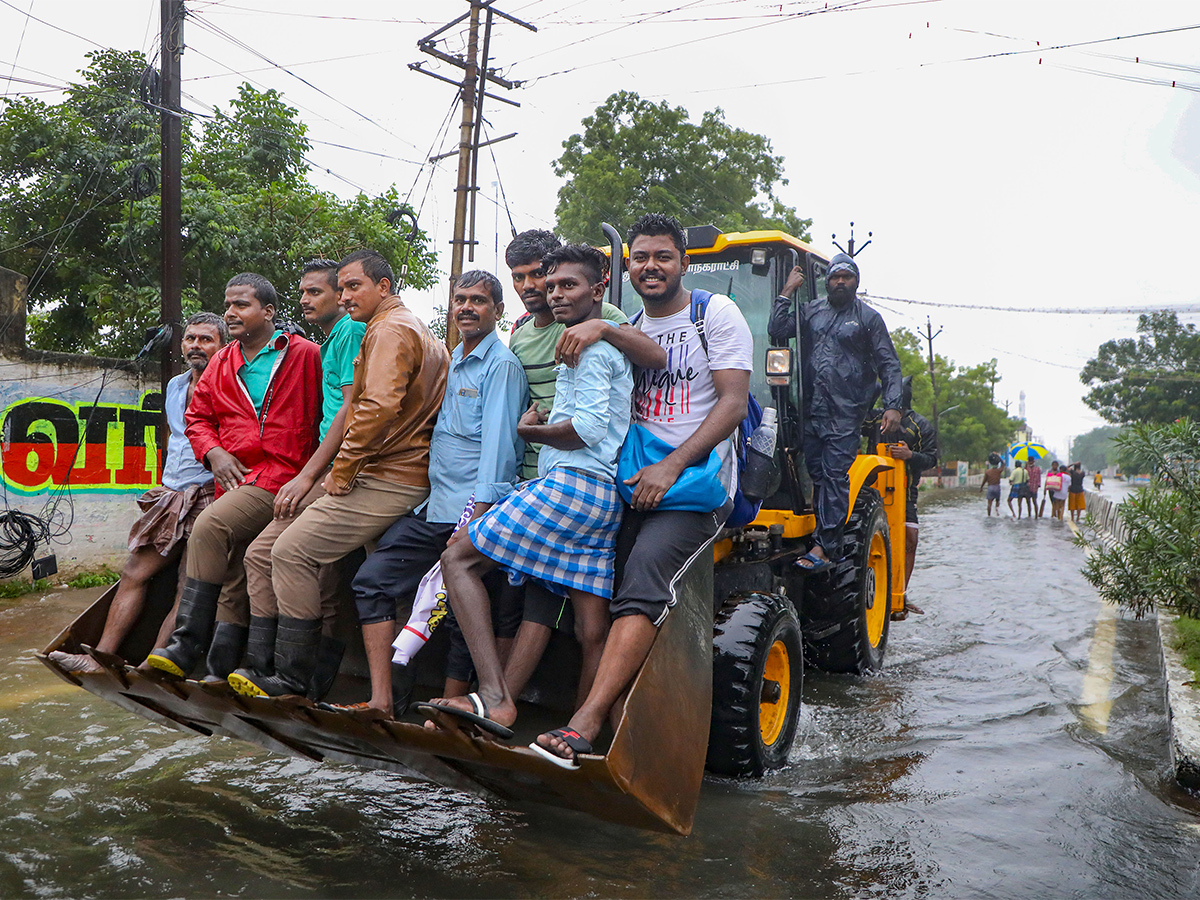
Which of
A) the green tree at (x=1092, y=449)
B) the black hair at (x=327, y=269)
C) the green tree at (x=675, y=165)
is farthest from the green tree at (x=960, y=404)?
the green tree at (x=1092, y=449)

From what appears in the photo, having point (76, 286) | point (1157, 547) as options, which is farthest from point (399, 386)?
point (76, 286)

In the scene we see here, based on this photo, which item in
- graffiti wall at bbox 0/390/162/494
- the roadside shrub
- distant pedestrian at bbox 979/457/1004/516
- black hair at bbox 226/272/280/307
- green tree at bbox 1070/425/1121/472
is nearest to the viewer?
black hair at bbox 226/272/280/307

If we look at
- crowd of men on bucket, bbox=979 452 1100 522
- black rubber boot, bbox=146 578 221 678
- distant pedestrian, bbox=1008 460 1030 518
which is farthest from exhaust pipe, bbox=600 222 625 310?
distant pedestrian, bbox=1008 460 1030 518

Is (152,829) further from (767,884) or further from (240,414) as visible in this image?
(767,884)

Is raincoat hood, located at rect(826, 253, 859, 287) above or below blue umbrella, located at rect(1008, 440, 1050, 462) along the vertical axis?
above

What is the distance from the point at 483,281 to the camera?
12.8 ft

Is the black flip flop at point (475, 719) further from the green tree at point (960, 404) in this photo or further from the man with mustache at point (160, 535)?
the green tree at point (960, 404)

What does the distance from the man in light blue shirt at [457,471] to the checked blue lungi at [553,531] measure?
0.20 metres

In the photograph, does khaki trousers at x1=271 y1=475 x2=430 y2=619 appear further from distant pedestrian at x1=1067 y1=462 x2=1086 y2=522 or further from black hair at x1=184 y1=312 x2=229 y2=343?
distant pedestrian at x1=1067 y1=462 x2=1086 y2=522

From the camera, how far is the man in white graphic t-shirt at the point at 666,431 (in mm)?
3221

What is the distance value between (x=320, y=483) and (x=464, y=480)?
0.70 meters

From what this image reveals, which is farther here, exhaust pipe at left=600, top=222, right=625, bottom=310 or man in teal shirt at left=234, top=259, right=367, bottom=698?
exhaust pipe at left=600, top=222, right=625, bottom=310

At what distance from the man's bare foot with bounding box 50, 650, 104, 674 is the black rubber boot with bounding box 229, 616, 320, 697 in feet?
2.28

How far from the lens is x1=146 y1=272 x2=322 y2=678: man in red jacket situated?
3877 millimetres
